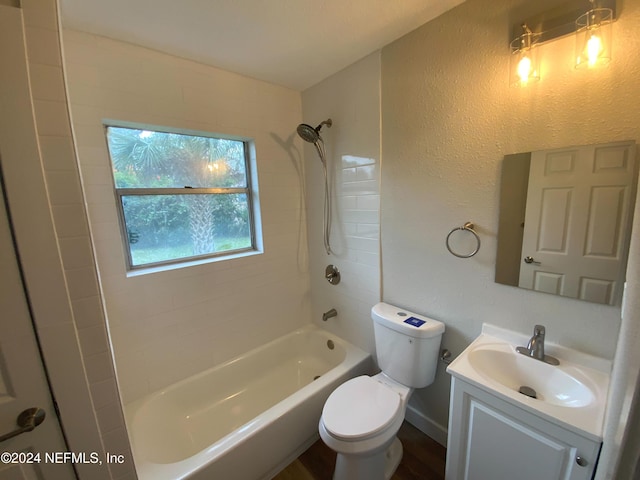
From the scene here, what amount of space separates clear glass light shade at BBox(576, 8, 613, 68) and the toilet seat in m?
1.65

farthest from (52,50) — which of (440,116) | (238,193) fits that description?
(440,116)

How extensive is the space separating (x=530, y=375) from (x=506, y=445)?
12.3 inches

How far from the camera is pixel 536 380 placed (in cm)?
111

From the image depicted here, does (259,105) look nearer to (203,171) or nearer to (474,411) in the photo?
(203,171)

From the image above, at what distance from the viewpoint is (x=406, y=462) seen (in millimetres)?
1527

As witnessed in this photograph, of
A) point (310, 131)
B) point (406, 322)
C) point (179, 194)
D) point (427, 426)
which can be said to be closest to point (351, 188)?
point (310, 131)

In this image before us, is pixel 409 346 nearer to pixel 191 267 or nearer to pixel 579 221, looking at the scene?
pixel 579 221

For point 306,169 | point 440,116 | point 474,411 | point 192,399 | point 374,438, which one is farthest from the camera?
point 306,169

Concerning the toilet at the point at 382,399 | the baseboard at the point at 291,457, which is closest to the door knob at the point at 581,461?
the toilet at the point at 382,399

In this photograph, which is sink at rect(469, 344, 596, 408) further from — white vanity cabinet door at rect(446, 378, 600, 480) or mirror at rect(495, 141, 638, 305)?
mirror at rect(495, 141, 638, 305)

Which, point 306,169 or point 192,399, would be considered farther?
point 306,169

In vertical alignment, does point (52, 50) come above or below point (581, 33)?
below

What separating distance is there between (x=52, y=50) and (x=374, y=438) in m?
Answer: 1.83

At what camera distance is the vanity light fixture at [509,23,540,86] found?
41.2 inches
